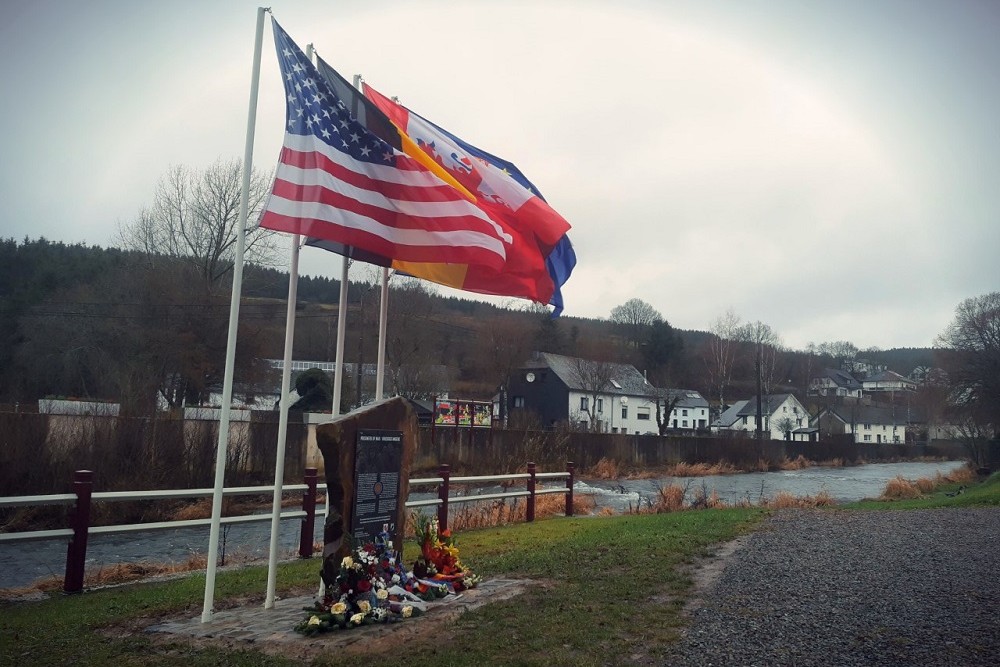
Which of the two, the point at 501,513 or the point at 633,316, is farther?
the point at 633,316

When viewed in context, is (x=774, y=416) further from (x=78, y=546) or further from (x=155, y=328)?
(x=78, y=546)

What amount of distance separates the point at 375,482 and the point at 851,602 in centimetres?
479

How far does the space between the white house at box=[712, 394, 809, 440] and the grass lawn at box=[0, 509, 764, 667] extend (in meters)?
92.5

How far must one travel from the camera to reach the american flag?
7.02 metres

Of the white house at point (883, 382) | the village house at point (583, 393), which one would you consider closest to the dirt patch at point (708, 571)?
the village house at point (583, 393)

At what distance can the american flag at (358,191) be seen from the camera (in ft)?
23.0

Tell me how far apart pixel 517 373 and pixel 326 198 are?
67.9m

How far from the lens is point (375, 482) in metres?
7.81

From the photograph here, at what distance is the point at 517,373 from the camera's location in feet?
245

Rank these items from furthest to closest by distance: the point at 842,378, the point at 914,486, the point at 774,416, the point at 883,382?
the point at 883,382
the point at 842,378
the point at 774,416
the point at 914,486

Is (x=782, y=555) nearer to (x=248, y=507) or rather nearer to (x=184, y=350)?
(x=248, y=507)

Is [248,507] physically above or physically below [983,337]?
below

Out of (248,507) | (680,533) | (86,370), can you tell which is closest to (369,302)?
(86,370)

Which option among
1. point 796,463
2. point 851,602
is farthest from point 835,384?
point 851,602
